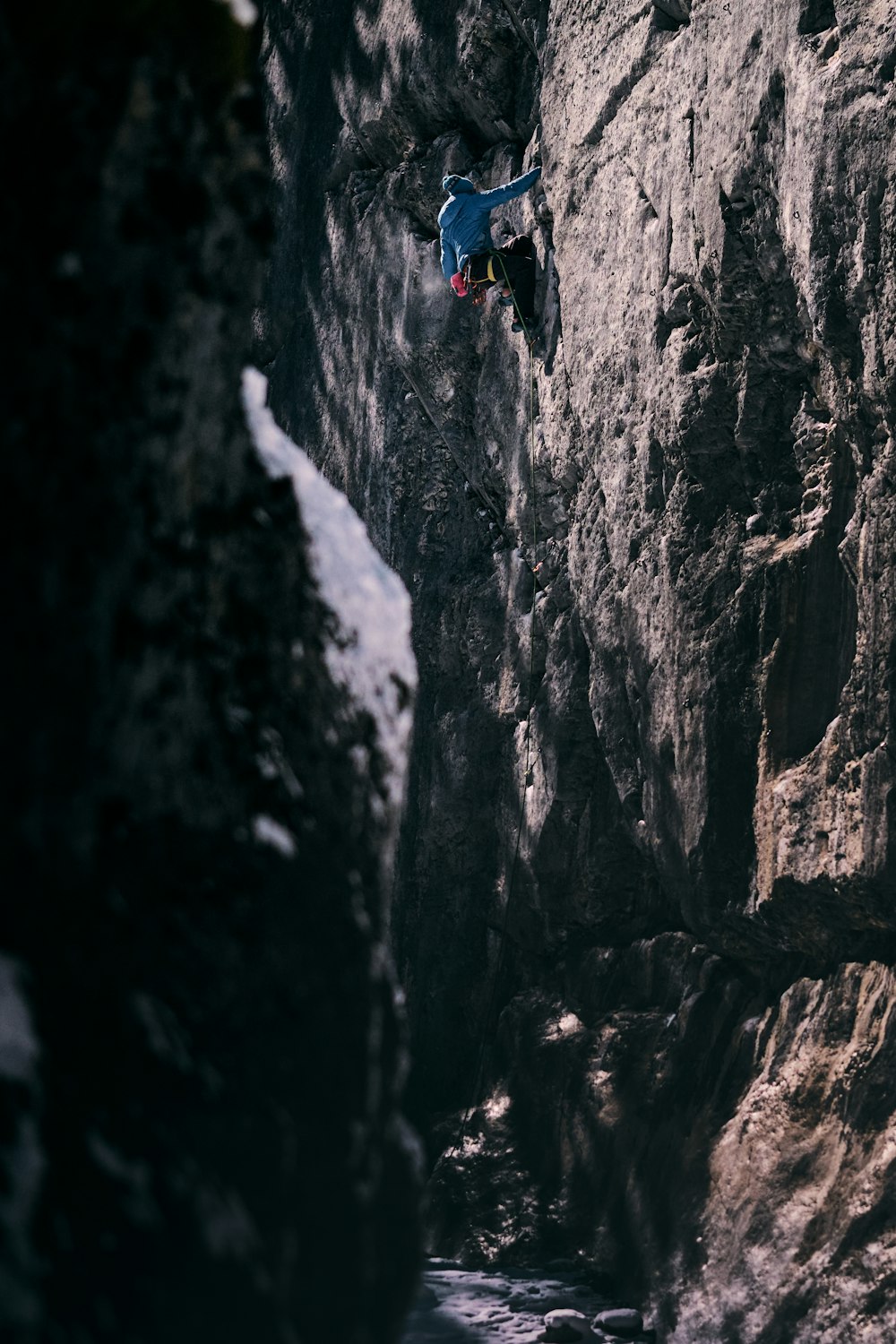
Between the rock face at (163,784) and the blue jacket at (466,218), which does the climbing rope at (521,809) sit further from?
the rock face at (163,784)

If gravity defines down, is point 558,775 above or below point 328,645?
above

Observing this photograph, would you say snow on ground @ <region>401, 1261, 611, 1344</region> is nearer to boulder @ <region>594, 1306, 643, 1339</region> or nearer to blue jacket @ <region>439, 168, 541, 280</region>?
boulder @ <region>594, 1306, 643, 1339</region>

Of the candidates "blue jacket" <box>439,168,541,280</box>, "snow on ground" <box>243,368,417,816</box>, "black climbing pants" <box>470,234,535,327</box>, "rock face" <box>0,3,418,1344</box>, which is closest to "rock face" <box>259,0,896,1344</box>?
"black climbing pants" <box>470,234,535,327</box>

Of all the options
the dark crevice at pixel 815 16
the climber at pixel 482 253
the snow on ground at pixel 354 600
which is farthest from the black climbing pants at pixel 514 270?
the snow on ground at pixel 354 600

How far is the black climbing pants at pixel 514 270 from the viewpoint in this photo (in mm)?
8094

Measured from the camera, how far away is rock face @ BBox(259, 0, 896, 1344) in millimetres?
5617

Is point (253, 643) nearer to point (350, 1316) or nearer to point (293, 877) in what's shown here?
point (293, 877)

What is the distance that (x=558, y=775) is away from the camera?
834cm

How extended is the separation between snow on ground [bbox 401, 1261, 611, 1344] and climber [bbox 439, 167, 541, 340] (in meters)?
5.29

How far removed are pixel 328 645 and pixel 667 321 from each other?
5099mm

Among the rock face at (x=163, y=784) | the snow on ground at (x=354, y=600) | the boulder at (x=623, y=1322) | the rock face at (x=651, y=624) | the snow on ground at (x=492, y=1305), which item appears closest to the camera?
the rock face at (x=163, y=784)

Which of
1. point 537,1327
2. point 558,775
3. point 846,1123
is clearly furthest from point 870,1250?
point 558,775

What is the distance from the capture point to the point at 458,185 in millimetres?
8094

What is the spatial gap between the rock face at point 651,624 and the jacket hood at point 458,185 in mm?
401
